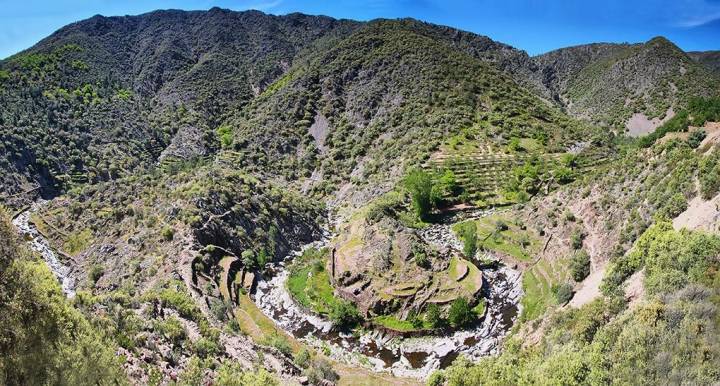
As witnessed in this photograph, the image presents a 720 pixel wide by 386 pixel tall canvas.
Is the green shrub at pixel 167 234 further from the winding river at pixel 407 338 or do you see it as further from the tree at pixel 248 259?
the winding river at pixel 407 338

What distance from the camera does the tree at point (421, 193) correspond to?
70.8m

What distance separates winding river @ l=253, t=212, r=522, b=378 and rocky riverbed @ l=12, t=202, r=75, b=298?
848 inches

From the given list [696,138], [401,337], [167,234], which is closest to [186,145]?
[167,234]

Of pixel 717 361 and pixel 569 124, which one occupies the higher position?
pixel 569 124

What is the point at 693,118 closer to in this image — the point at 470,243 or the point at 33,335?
the point at 470,243

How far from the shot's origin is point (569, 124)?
111 meters

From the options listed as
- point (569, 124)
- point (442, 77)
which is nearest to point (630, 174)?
point (569, 124)

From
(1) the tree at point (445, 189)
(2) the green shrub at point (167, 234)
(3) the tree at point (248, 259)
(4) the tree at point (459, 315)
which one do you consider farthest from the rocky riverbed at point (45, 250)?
(1) the tree at point (445, 189)

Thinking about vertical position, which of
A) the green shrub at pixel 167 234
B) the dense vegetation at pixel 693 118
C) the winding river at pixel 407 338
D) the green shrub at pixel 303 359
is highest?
the dense vegetation at pixel 693 118

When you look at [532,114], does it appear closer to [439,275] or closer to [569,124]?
[569,124]

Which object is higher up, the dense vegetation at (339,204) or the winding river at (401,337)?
the dense vegetation at (339,204)

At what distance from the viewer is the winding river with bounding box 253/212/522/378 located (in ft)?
134

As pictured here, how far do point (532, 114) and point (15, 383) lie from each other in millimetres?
111164

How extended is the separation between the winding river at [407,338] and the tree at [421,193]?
19819mm
